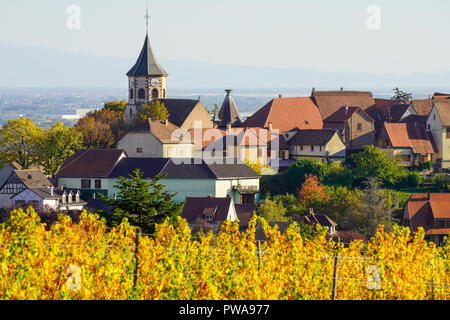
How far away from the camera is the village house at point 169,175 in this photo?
62719 millimetres

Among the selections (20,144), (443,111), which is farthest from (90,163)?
(443,111)

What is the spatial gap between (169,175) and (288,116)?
22184 millimetres

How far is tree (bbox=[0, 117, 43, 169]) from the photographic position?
2805 inches

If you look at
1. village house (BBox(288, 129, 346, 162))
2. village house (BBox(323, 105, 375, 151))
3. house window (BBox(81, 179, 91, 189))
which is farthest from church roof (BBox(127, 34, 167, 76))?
house window (BBox(81, 179, 91, 189))

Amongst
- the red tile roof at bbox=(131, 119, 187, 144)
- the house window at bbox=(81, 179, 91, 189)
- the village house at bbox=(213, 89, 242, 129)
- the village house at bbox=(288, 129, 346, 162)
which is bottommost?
the house window at bbox=(81, 179, 91, 189)

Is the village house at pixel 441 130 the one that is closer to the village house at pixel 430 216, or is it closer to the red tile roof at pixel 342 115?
the red tile roof at pixel 342 115

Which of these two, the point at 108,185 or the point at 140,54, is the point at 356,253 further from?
the point at 140,54

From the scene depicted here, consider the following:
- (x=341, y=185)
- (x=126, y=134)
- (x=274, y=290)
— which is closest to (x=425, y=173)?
(x=341, y=185)

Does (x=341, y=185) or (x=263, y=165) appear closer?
(x=341, y=185)

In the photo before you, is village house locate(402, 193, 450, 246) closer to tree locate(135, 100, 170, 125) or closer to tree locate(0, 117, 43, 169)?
tree locate(0, 117, 43, 169)

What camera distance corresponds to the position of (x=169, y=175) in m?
63.8

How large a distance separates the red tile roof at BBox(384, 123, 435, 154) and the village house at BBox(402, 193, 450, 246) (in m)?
16.9
